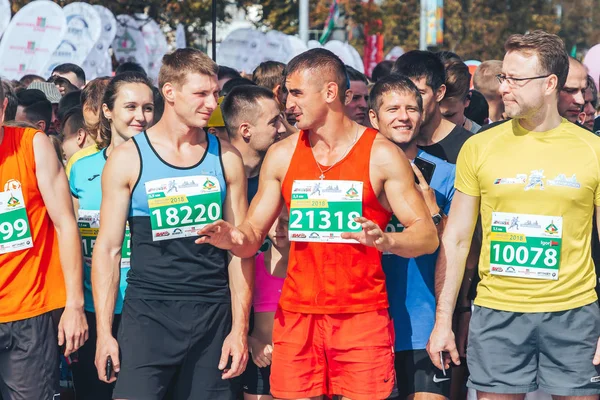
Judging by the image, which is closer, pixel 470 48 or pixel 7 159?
pixel 7 159

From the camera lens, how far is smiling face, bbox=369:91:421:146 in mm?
5582

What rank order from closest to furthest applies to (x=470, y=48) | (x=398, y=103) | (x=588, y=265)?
(x=588, y=265)
(x=398, y=103)
(x=470, y=48)

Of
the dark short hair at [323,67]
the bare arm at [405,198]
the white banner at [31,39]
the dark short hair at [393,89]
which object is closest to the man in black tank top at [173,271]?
the dark short hair at [323,67]

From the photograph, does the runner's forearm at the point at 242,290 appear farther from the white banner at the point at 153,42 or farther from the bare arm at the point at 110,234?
the white banner at the point at 153,42

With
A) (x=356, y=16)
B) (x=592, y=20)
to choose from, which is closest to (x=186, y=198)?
(x=356, y=16)

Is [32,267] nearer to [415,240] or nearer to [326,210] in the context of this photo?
[326,210]

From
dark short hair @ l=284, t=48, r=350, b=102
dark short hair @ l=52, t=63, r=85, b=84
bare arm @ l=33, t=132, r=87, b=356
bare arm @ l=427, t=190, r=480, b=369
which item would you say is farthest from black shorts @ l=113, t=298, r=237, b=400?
dark short hair @ l=52, t=63, r=85, b=84

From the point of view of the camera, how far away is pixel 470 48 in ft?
126

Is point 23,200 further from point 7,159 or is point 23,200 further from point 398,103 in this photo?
point 398,103

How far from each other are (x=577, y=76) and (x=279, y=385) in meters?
3.03

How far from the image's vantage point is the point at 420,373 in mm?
5422

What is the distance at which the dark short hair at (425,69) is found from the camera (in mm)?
6293

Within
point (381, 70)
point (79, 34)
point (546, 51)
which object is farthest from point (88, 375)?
point (79, 34)

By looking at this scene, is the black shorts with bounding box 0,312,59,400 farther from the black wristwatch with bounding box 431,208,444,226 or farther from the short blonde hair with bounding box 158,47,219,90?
the black wristwatch with bounding box 431,208,444,226
